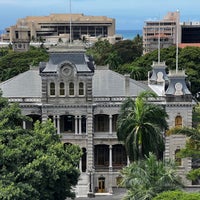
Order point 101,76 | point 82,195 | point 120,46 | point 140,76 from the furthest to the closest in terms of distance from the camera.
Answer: point 120,46 → point 140,76 → point 101,76 → point 82,195

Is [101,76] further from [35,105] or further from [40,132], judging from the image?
[40,132]

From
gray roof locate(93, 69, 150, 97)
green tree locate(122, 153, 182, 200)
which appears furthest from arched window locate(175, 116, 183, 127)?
green tree locate(122, 153, 182, 200)

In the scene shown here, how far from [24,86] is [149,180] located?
24889 millimetres

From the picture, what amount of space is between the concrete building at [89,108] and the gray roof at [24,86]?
0.33 ft

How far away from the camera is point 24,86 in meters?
63.7

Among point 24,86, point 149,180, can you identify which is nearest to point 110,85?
point 24,86

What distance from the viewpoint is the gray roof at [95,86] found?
62344 millimetres

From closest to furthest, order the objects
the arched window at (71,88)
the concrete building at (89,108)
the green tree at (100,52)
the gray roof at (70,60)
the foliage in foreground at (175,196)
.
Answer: the foliage in foreground at (175,196) → the gray roof at (70,60) → the concrete building at (89,108) → the arched window at (71,88) → the green tree at (100,52)

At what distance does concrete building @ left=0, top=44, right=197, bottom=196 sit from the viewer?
196 ft

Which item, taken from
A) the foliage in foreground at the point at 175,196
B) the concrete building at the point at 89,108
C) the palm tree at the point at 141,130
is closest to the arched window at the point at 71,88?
the concrete building at the point at 89,108

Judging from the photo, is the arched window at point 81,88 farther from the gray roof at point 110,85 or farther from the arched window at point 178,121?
the arched window at point 178,121

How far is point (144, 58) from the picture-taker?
114m

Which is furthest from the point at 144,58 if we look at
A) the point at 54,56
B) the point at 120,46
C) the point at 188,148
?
the point at 188,148

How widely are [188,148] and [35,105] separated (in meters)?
18.3
